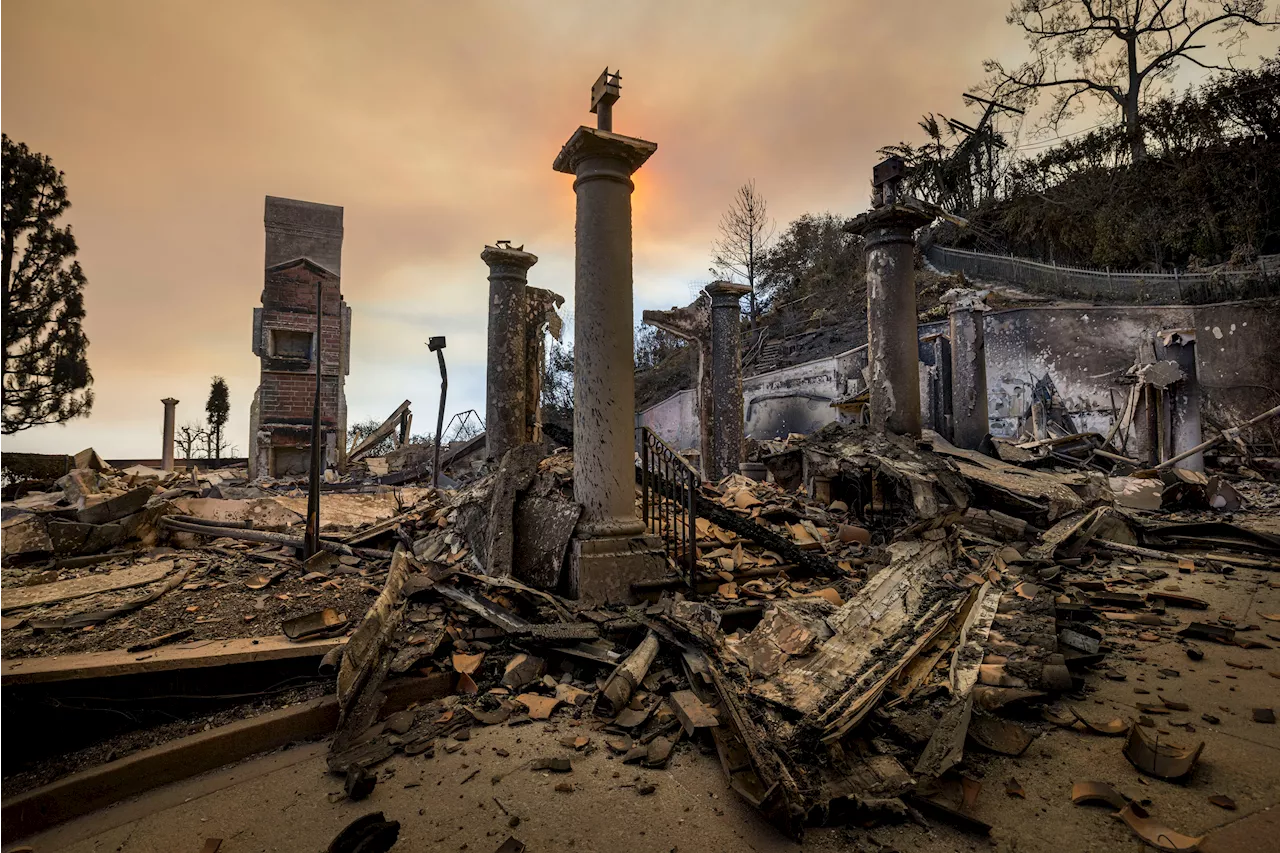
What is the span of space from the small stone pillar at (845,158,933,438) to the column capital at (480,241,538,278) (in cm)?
450

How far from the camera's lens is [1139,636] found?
12.7 ft

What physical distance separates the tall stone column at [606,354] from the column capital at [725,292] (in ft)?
19.0

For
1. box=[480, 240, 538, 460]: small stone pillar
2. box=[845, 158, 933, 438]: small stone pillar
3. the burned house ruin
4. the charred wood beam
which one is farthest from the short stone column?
the burned house ruin

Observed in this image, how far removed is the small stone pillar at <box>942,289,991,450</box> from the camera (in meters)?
10.4

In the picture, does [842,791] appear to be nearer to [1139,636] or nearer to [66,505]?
[1139,636]

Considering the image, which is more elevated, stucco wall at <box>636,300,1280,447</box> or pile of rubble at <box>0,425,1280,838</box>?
stucco wall at <box>636,300,1280,447</box>

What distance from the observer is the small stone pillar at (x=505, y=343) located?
8070 millimetres

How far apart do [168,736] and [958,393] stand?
451 inches

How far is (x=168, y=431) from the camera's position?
14727 millimetres

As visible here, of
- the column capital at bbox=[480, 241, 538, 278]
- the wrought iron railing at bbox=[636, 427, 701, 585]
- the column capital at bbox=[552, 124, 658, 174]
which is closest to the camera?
the column capital at bbox=[552, 124, 658, 174]

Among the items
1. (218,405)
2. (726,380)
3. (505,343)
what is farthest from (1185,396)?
(218,405)

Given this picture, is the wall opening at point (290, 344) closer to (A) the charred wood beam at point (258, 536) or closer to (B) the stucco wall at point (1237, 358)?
(A) the charred wood beam at point (258, 536)

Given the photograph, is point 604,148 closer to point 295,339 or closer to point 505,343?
point 505,343

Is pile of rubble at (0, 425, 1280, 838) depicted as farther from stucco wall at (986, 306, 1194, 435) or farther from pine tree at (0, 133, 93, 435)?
pine tree at (0, 133, 93, 435)
